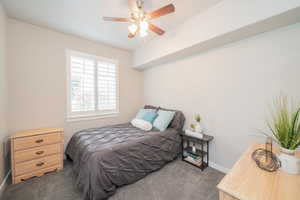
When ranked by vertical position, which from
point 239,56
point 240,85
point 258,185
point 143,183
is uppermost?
point 239,56

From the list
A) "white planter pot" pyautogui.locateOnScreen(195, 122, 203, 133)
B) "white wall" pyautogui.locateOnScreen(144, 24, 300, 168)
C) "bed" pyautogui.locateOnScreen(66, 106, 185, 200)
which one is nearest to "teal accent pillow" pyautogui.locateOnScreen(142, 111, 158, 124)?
"bed" pyautogui.locateOnScreen(66, 106, 185, 200)

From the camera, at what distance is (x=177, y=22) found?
213 centimetres

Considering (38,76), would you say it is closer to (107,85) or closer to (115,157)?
(107,85)

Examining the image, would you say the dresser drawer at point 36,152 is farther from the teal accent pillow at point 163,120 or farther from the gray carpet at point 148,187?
the teal accent pillow at point 163,120

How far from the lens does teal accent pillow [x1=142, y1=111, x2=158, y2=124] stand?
2.62 m

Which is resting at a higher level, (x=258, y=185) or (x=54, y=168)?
(x=258, y=185)

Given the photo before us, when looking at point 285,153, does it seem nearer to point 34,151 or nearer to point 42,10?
point 34,151

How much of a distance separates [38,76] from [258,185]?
129 inches

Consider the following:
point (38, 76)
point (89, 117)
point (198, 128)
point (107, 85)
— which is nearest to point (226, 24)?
point (198, 128)

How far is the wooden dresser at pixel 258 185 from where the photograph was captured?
686mm

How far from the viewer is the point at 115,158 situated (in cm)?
161

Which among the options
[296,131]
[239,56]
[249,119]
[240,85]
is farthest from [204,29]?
[296,131]

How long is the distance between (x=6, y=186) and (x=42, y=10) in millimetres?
2633

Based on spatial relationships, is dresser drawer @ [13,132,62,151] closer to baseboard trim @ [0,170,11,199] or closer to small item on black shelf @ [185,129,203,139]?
baseboard trim @ [0,170,11,199]
